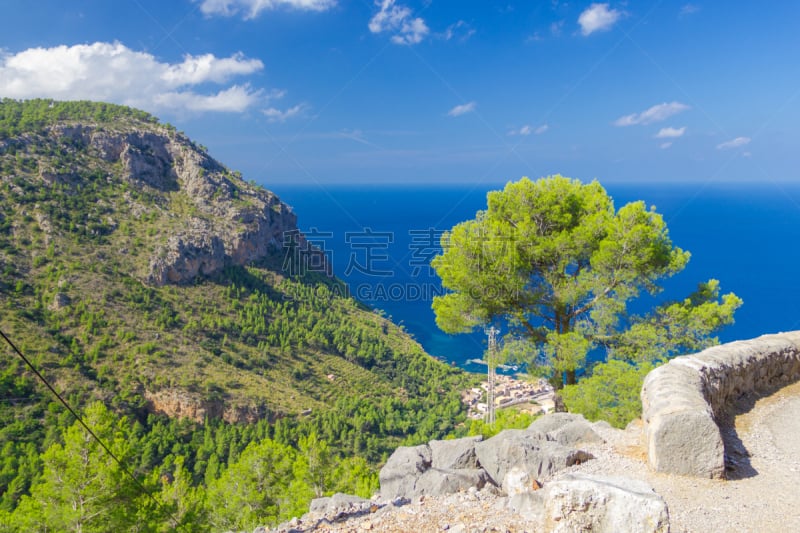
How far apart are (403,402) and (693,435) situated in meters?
30.3

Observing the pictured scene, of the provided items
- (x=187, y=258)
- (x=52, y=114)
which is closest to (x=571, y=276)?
(x=187, y=258)

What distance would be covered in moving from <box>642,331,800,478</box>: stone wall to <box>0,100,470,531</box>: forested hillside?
5552mm

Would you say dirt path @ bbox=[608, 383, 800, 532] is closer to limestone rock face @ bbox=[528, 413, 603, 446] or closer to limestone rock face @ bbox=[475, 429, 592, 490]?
limestone rock face @ bbox=[475, 429, 592, 490]

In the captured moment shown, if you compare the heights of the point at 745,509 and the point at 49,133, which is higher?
the point at 49,133

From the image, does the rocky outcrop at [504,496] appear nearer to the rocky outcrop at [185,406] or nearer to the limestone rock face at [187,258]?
the rocky outcrop at [185,406]

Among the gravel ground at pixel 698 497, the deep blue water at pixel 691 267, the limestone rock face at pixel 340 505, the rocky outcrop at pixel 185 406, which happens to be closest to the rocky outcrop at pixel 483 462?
the gravel ground at pixel 698 497

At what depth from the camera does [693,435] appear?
411 centimetres

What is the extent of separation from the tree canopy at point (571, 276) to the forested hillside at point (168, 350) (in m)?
4.32

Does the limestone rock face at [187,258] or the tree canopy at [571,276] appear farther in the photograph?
the limestone rock face at [187,258]

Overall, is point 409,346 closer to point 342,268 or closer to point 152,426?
point 152,426

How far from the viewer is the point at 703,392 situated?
4.91 meters

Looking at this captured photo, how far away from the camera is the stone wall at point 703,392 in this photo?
410 centimetres

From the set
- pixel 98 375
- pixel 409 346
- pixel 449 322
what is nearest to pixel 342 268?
pixel 409 346

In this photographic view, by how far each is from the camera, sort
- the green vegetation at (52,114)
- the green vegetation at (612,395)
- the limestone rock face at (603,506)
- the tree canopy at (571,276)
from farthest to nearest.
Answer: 1. the green vegetation at (52,114)
2. the tree canopy at (571,276)
3. the green vegetation at (612,395)
4. the limestone rock face at (603,506)
